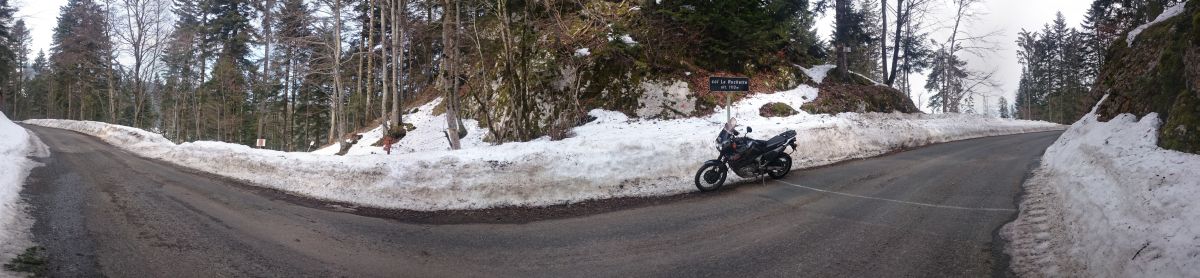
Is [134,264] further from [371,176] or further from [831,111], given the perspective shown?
[831,111]

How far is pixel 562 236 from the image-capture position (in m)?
5.02

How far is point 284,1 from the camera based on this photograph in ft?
65.9

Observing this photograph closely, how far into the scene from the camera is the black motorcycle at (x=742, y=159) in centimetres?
775

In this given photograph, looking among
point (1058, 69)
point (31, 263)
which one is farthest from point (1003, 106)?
point (31, 263)

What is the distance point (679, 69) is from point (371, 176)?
12.9 meters

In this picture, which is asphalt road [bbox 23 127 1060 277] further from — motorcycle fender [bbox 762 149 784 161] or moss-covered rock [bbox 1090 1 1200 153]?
moss-covered rock [bbox 1090 1 1200 153]

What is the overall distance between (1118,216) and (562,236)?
453cm

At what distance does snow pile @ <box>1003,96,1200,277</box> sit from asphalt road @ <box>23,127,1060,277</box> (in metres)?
0.30

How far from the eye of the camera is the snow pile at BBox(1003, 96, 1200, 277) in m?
2.93

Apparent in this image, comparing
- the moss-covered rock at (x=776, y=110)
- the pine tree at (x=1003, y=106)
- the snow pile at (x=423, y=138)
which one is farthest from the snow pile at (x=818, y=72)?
the pine tree at (x=1003, y=106)

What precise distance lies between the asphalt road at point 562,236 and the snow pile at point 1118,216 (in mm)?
301

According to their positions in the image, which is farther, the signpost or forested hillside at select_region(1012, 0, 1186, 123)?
forested hillside at select_region(1012, 0, 1186, 123)

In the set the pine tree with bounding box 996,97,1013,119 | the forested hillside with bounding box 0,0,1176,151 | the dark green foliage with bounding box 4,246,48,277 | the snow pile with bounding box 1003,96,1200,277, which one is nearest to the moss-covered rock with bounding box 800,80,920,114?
the forested hillside with bounding box 0,0,1176,151

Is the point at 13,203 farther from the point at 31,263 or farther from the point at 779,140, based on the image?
the point at 779,140
